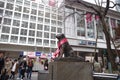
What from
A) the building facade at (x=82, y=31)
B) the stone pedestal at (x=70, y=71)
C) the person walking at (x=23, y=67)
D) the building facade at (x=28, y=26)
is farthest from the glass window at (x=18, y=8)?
the stone pedestal at (x=70, y=71)

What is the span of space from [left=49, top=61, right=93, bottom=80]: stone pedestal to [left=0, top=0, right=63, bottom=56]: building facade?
35182mm

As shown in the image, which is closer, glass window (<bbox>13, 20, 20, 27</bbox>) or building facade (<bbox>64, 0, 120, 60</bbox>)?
building facade (<bbox>64, 0, 120, 60</bbox>)

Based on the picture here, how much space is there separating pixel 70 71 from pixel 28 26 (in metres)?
Result: 41.3

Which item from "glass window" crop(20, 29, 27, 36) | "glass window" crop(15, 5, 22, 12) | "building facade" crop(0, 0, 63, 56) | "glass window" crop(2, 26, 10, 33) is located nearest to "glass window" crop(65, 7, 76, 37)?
"building facade" crop(0, 0, 63, 56)

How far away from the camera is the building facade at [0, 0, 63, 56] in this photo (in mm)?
41719

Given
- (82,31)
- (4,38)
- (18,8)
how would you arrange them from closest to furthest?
(82,31)
(4,38)
(18,8)

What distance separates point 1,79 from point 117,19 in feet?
104

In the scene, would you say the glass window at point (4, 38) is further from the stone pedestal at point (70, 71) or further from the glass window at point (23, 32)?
the stone pedestal at point (70, 71)

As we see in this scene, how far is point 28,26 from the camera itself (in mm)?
45344

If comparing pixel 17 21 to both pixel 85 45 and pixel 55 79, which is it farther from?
pixel 55 79


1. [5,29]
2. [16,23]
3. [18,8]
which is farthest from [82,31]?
[18,8]

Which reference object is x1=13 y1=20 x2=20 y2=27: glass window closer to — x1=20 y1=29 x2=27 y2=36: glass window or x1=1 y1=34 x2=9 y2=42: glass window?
x1=20 y1=29 x2=27 y2=36: glass window

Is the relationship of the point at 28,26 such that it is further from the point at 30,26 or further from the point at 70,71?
the point at 70,71

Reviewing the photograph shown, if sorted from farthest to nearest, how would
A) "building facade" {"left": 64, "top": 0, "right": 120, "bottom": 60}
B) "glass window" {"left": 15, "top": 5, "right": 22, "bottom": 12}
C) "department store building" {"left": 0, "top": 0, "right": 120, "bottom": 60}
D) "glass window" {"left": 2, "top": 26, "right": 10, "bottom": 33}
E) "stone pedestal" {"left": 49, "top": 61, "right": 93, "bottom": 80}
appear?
"glass window" {"left": 15, "top": 5, "right": 22, "bottom": 12} → "glass window" {"left": 2, "top": 26, "right": 10, "bottom": 33} → "department store building" {"left": 0, "top": 0, "right": 120, "bottom": 60} → "building facade" {"left": 64, "top": 0, "right": 120, "bottom": 60} → "stone pedestal" {"left": 49, "top": 61, "right": 93, "bottom": 80}
